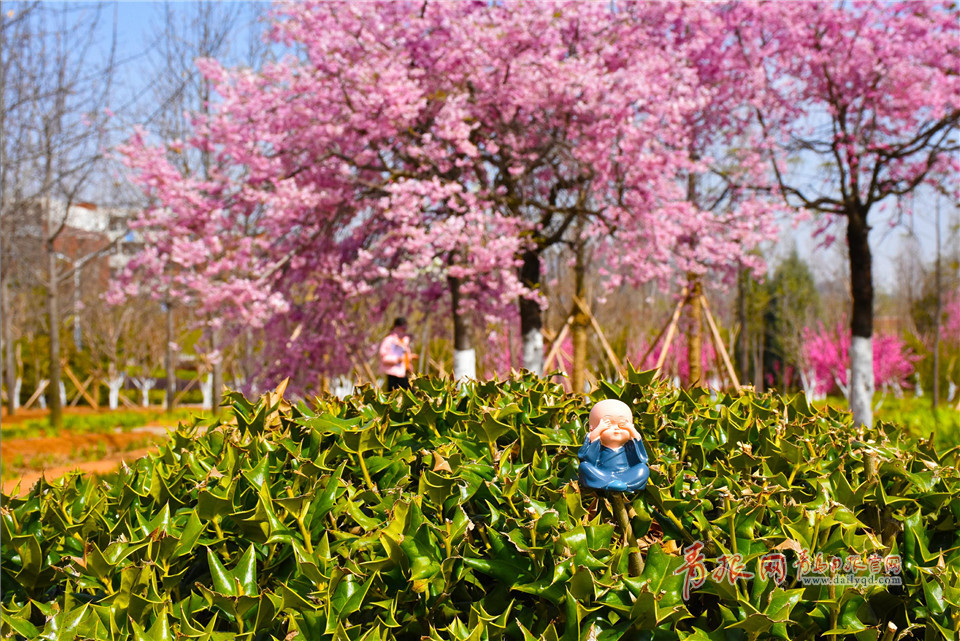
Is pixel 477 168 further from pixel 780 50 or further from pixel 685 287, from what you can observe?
pixel 780 50

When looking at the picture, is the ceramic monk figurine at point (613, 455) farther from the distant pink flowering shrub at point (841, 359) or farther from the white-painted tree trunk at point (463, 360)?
the distant pink flowering shrub at point (841, 359)

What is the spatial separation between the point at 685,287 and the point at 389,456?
8.43 metres

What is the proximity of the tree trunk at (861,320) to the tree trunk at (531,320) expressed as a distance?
4644 millimetres

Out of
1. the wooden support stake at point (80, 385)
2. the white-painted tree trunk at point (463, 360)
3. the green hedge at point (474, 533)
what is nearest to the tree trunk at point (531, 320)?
the white-painted tree trunk at point (463, 360)

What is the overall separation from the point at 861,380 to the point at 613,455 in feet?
32.0

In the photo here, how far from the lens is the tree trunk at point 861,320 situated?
31.8 ft

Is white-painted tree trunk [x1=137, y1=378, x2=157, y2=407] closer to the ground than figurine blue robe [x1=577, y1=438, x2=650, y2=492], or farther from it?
closer to the ground

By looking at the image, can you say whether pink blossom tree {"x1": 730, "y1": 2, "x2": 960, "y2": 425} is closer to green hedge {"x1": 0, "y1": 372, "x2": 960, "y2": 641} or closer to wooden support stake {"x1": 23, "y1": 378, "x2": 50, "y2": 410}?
green hedge {"x1": 0, "y1": 372, "x2": 960, "y2": 641}

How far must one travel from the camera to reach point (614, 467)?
1.63m

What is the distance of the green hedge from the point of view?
4.91 ft

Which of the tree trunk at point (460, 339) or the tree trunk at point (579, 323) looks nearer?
the tree trunk at point (460, 339)

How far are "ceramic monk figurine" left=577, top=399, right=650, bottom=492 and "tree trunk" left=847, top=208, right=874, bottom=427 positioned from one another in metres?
9.36

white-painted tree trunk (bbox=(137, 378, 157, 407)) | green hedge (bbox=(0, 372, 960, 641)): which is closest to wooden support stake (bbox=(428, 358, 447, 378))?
green hedge (bbox=(0, 372, 960, 641))

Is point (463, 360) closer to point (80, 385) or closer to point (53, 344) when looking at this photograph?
point (53, 344)
